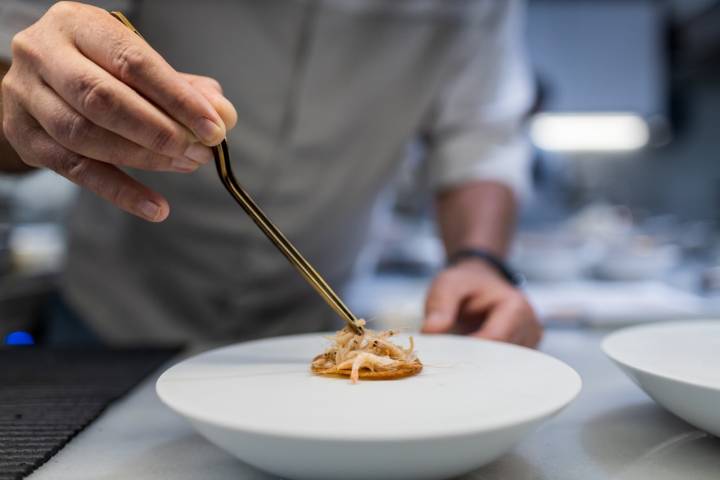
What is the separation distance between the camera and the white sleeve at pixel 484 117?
123 centimetres

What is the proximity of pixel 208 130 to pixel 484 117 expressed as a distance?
880 millimetres

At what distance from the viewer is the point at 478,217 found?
115cm

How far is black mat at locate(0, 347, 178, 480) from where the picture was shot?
0.49 m

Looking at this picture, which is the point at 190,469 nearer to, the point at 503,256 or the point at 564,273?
the point at 503,256

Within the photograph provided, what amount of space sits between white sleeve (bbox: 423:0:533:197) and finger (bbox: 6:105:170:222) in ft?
2.62

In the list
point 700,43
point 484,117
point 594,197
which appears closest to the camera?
point 484,117

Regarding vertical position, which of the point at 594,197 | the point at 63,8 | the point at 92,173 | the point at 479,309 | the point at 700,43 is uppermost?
the point at 700,43

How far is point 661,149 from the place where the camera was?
13.3ft

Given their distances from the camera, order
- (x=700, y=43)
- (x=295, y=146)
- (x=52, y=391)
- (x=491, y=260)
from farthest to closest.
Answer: (x=700, y=43) < (x=295, y=146) < (x=491, y=260) < (x=52, y=391)

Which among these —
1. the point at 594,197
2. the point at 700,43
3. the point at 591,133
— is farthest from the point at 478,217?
the point at 594,197

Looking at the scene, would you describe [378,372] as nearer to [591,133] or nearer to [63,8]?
[63,8]

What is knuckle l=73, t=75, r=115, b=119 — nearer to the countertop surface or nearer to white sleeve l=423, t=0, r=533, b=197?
the countertop surface

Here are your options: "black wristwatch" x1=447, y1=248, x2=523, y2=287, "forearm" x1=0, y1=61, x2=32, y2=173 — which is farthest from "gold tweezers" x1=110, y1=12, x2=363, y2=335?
"black wristwatch" x1=447, y1=248, x2=523, y2=287

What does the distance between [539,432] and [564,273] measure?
1568 millimetres
